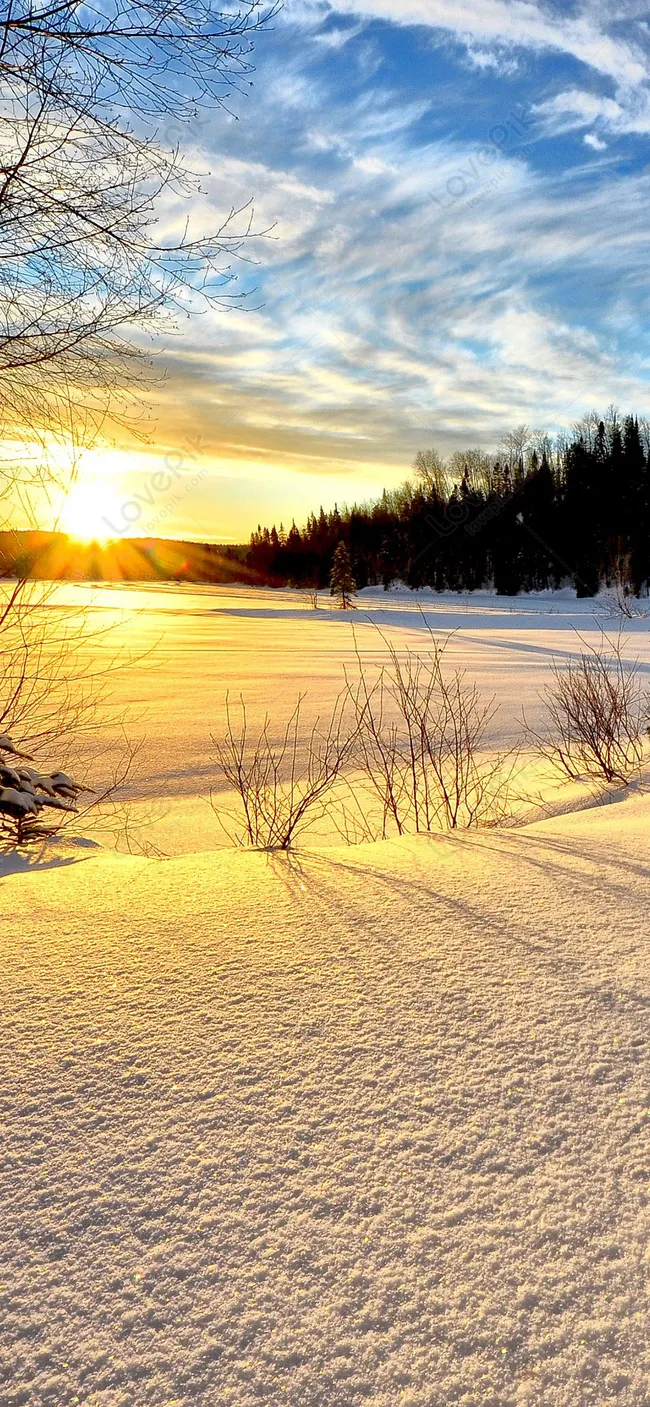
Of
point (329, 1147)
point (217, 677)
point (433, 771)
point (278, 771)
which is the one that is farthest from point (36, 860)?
point (217, 677)

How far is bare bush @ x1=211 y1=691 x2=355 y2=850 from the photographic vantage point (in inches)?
160

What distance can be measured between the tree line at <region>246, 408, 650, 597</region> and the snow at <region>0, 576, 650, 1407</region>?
31.0 meters

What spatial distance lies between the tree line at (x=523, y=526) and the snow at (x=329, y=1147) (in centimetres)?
3103

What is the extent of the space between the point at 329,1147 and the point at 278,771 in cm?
442

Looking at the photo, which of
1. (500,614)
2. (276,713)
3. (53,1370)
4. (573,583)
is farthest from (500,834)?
(573,583)

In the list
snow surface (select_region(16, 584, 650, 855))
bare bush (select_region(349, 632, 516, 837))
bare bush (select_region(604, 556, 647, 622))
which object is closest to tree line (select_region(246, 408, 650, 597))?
bare bush (select_region(604, 556, 647, 622))

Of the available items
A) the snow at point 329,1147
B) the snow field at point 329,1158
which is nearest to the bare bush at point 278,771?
the snow at point 329,1147

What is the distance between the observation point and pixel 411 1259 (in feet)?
3.17

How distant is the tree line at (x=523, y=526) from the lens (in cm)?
3869

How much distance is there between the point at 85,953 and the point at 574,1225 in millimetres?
1277

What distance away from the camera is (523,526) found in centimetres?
4231

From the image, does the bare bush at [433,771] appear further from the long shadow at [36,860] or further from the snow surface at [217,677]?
the long shadow at [36,860]

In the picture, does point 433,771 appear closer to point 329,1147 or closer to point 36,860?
point 36,860

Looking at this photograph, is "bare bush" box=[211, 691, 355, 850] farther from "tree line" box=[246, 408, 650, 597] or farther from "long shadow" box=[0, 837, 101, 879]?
"tree line" box=[246, 408, 650, 597]
